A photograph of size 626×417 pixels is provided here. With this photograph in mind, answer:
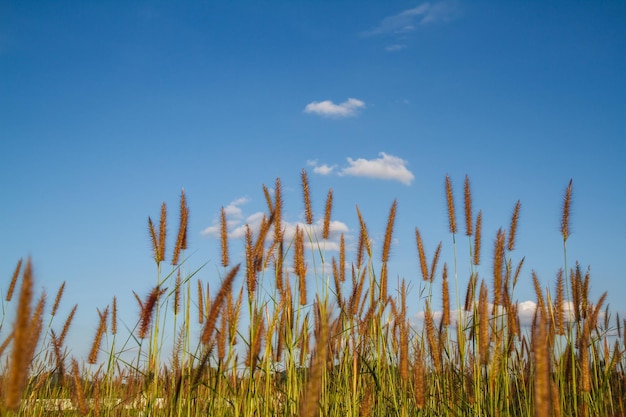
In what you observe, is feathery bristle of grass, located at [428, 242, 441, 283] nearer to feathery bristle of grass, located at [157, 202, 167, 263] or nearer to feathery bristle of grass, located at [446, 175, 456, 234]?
feathery bristle of grass, located at [446, 175, 456, 234]

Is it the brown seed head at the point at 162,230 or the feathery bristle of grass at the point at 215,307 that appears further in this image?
the brown seed head at the point at 162,230

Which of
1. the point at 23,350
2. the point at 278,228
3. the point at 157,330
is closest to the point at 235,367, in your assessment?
the point at 157,330

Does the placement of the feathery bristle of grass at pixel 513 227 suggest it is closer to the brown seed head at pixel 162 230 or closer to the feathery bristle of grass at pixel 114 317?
the brown seed head at pixel 162 230

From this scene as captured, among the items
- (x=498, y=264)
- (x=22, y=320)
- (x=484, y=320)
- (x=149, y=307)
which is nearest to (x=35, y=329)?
(x=149, y=307)

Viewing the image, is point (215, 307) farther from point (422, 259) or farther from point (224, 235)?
point (422, 259)

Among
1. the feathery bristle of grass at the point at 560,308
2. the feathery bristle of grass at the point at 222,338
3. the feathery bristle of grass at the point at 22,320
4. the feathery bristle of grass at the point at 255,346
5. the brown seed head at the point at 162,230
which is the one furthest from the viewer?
the feathery bristle of grass at the point at 560,308

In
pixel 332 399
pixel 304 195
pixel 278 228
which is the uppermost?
pixel 304 195

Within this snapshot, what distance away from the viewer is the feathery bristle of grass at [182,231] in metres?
4.06

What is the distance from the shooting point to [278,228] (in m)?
4.00

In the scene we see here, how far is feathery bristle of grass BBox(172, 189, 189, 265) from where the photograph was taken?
4.06 m

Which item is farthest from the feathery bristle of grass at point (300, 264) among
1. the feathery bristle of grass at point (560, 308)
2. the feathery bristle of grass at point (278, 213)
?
the feathery bristle of grass at point (560, 308)

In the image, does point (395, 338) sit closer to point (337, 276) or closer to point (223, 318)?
point (337, 276)

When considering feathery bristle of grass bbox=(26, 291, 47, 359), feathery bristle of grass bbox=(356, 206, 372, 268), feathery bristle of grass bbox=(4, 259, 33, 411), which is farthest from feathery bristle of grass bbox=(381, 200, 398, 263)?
feathery bristle of grass bbox=(4, 259, 33, 411)

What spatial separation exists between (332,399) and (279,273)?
51.1 inches
